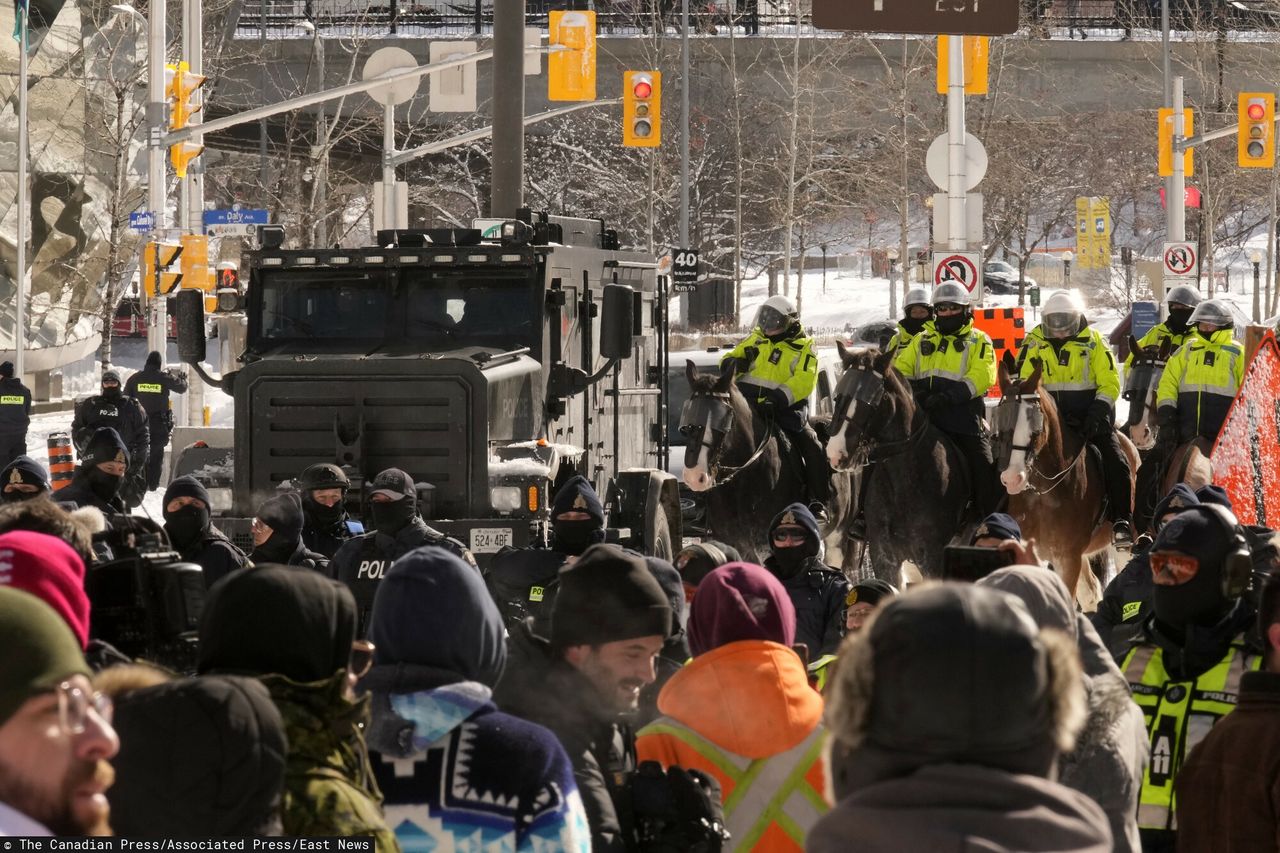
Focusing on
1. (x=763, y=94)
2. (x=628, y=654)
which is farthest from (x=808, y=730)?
(x=763, y=94)

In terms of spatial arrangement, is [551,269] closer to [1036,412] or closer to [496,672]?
[1036,412]

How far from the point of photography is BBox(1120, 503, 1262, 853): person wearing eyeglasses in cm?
548

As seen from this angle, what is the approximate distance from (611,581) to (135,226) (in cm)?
2262

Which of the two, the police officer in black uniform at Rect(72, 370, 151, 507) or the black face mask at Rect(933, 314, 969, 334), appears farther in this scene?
the police officer in black uniform at Rect(72, 370, 151, 507)

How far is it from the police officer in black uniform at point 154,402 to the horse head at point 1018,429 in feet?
48.4

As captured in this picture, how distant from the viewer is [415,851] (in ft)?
12.9

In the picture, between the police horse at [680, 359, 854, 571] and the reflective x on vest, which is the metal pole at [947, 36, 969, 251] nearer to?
the police horse at [680, 359, 854, 571]

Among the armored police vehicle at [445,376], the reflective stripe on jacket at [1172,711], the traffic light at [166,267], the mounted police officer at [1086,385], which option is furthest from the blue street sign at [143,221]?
the reflective stripe on jacket at [1172,711]

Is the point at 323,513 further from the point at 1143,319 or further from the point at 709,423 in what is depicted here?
the point at 1143,319

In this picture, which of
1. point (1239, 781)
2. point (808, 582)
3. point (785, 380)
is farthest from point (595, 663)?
point (785, 380)

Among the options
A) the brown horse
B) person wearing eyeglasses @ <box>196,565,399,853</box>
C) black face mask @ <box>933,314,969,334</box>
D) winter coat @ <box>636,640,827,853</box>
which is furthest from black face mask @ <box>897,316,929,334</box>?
person wearing eyeglasses @ <box>196,565,399,853</box>

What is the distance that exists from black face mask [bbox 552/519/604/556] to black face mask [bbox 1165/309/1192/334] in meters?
8.50

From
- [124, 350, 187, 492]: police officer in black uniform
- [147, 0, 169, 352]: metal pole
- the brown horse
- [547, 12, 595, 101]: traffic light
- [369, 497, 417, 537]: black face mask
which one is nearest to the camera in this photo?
[369, 497, 417, 537]: black face mask

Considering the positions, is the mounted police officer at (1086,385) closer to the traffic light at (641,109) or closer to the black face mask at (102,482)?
the black face mask at (102,482)
